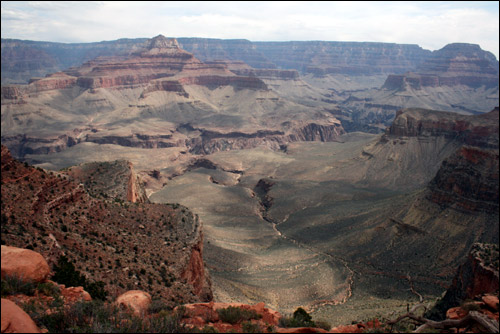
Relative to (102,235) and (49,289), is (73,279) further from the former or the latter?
(102,235)

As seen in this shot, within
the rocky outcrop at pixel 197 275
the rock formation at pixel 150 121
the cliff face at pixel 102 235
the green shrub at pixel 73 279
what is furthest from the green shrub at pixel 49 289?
the rock formation at pixel 150 121

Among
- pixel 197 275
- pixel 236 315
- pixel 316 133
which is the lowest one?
pixel 316 133

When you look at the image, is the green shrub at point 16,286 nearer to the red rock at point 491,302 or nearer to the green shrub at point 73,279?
the green shrub at point 73,279

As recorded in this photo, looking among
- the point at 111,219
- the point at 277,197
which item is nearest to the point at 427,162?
the point at 277,197

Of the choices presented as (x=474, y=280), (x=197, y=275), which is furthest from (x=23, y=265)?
(x=474, y=280)

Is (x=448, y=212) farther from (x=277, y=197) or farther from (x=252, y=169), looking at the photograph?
(x=252, y=169)

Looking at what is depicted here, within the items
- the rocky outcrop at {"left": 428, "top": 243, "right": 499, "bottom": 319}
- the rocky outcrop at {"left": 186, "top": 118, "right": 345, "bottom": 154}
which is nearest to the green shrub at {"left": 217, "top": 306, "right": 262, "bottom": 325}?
the rocky outcrop at {"left": 428, "top": 243, "right": 499, "bottom": 319}
